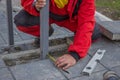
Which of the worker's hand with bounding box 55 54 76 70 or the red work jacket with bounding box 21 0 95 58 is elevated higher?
the red work jacket with bounding box 21 0 95 58

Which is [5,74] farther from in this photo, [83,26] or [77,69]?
[83,26]

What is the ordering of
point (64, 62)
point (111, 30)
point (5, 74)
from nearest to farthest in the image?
1. point (64, 62)
2. point (5, 74)
3. point (111, 30)

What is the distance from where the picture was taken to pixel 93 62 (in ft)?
9.96

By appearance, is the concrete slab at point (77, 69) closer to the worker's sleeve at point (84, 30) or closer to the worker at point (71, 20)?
the worker at point (71, 20)

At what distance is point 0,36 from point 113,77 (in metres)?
1.78

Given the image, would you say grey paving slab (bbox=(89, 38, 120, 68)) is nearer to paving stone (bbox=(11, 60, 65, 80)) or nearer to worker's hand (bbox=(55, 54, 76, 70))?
paving stone (bbox=(11, 60, 65, 80))

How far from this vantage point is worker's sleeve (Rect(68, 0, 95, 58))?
2.06 metres

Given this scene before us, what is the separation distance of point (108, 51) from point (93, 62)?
0.37m

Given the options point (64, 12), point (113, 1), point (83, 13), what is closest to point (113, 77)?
point (83, 13)

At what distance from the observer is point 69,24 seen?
3109mm

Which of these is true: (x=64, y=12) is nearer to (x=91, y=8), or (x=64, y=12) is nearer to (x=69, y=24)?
(x=69, y=24)

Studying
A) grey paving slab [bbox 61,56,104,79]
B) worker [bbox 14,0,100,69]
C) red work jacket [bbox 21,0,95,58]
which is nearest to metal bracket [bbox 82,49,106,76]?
grey paving slab [bbox 61,56,104,79]

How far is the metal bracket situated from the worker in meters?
0.19

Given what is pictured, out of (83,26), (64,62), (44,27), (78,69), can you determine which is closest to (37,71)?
(78,69)
